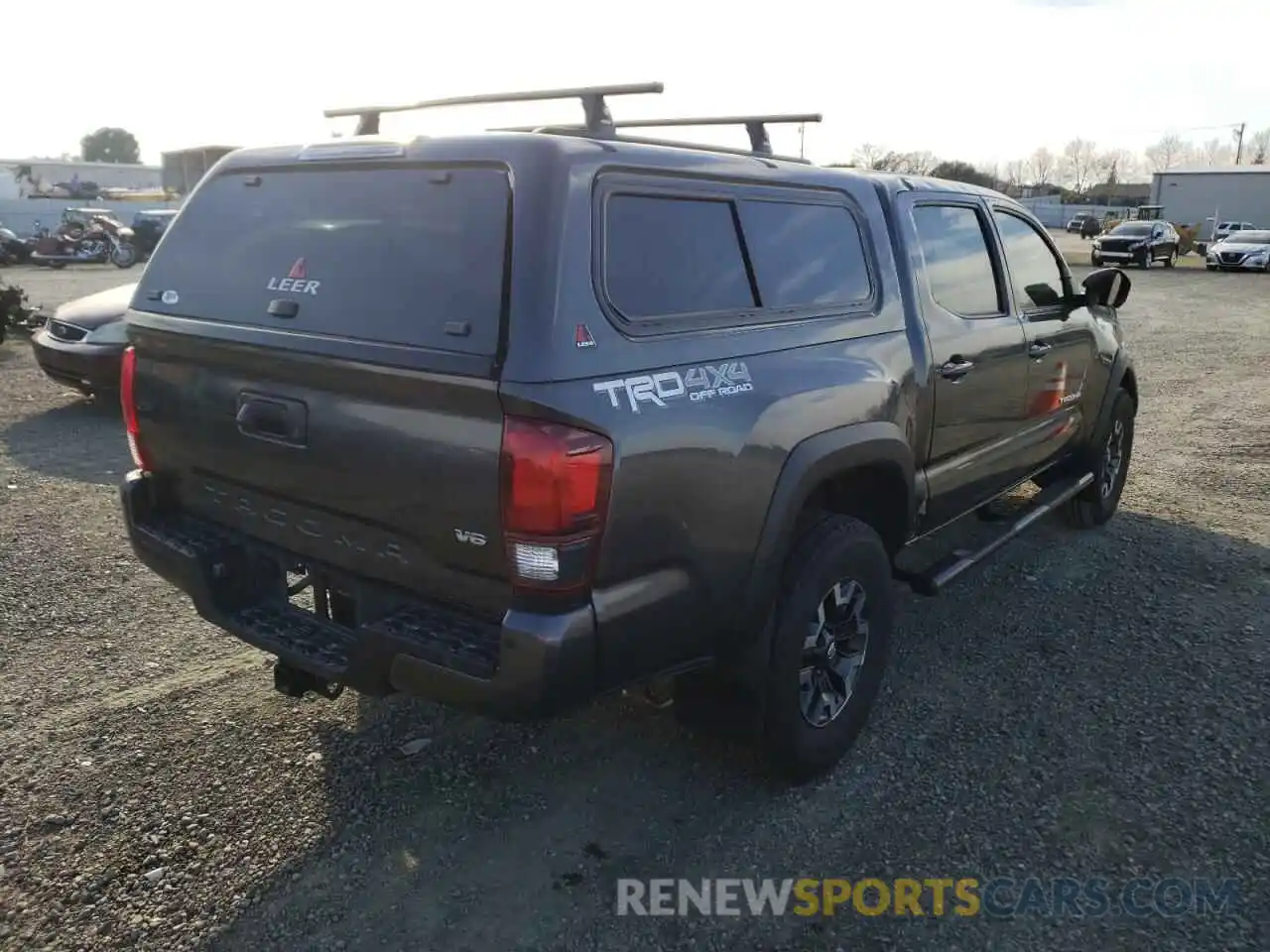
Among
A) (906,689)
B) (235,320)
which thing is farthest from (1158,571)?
(235,320)

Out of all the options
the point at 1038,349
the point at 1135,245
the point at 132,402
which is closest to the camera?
the point at 132,402

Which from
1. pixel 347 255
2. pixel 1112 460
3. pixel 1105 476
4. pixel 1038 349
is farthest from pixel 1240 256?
pixel 347 255

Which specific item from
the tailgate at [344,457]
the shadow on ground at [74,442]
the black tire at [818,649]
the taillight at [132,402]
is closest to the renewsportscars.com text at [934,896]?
the black tire at [818,649]

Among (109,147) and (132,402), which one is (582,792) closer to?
(132,402)

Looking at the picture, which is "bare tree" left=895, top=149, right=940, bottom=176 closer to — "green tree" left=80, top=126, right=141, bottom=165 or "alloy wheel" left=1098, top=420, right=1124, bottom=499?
"alloy wheel" left=1098, top=420, right=1124, bottom=499

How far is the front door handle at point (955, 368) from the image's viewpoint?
12.7 ft

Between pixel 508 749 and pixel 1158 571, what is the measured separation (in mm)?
3716

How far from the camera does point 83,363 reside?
7.91m

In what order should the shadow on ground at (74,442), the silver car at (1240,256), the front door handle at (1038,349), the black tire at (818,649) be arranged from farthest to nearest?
→ the silver car at (1240,256) < the shadow on ground at (74,442) < the front door handle at (1038,349) < the black tire at (818,649)

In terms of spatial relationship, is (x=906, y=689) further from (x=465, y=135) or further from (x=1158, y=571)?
(x=465, y=135)

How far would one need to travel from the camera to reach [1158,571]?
5273 millimetres

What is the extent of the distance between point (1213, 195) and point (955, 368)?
5813 centimetres

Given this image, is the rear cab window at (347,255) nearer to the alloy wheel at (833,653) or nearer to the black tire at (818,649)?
the black tire at (818,649)

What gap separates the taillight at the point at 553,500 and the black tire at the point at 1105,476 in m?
4.15
